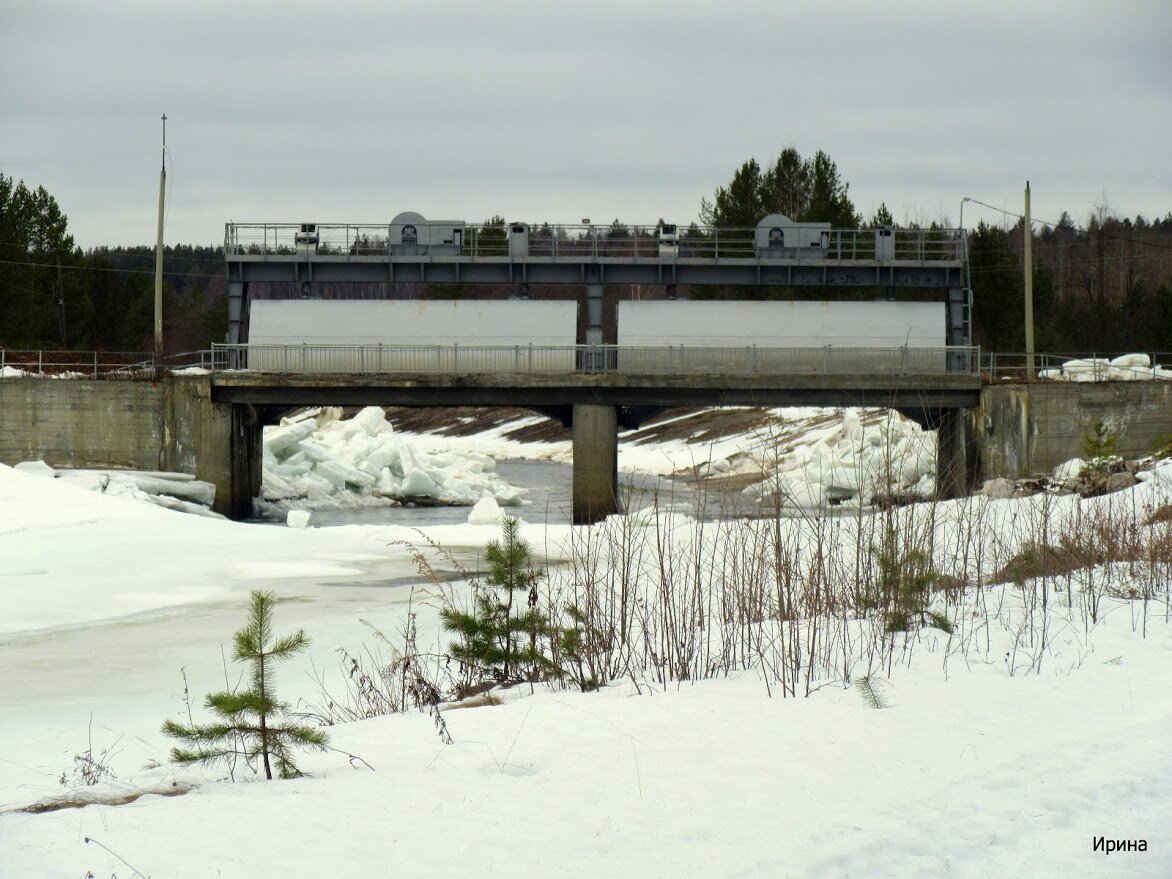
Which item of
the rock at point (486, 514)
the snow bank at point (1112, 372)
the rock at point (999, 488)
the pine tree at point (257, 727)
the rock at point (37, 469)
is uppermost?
the snow bank at point (1112, 372)

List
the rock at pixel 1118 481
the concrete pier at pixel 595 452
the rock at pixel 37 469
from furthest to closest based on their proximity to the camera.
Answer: the concrete pier at pixel 595 452 < the rock at pixel 37 469 < the rock at pixel 1118 481

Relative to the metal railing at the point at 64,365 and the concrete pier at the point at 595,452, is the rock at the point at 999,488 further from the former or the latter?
the metal railing at the point at 64,365

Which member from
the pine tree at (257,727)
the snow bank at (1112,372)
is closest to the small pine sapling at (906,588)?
the pine tree at (257,727)

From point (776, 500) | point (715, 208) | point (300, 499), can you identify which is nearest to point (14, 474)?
point (300, 499)

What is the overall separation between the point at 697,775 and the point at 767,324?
33.2 metres

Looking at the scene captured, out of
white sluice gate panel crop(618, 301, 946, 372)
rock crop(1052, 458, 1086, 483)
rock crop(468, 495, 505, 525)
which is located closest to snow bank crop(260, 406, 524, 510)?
white sluice gate panel crop(618, 301, 946, 372)

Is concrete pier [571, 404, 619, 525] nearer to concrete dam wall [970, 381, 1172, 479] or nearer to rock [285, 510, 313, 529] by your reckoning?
rock [285, 510, 313, 529]

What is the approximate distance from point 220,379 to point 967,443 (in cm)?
2135

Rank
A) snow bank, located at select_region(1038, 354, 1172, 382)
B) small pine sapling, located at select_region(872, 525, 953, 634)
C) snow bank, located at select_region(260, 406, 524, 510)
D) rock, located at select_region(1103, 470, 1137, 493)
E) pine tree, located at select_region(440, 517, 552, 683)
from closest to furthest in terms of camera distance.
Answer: pine tree, located at select_region(440, 517, 552, 683) < small pine sapling, located at select_region(872, 525, 953, 634) < rock, located at select_region(1103, 470, 1137, 493) < snow bank, located at select_region(1038, 354, 1172, 382) < snow bank, located at select_region(260, 406, 524, 510)

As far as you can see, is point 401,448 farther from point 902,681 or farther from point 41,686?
point 902,681

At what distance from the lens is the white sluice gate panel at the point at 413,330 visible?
38125 millimetres

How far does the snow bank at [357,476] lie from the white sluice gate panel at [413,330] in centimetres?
611

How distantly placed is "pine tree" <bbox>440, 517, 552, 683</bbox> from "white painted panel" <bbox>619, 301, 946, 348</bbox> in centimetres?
3010

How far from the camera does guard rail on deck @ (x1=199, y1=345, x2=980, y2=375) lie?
124 feet
